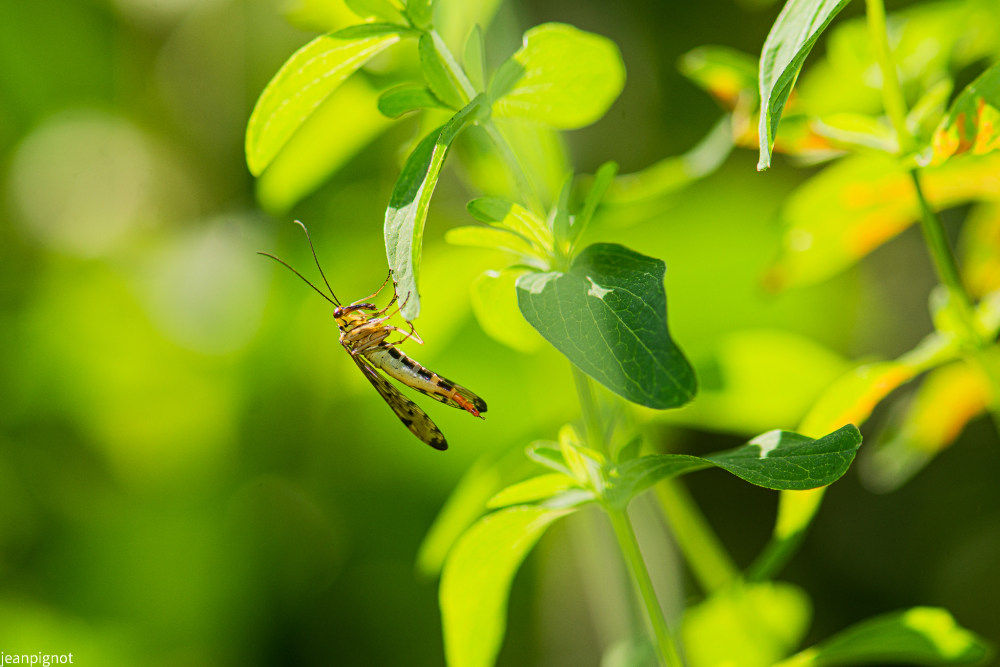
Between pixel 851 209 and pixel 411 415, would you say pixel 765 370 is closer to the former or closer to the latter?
pixel 851 209

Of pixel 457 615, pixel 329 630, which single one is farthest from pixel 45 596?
pixel 457 615

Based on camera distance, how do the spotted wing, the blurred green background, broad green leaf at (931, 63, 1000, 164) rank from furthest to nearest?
1. the blurred green background
2. the spotted wing
3. broad green leaf at (931, 63, 1000, 164)

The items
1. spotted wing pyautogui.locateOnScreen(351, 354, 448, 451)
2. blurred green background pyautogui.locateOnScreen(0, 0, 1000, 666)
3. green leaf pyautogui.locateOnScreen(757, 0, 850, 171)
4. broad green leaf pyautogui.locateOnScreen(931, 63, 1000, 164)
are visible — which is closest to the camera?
green leaf pyautogui.locateOnScreen(757, 0, 850, 171)

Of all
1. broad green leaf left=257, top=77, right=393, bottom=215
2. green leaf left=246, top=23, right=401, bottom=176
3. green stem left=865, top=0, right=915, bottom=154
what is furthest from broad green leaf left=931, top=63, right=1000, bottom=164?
broad green leaf left=257, top=77, right=393, bottom=215

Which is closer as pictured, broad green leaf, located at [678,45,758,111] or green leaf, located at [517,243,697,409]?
green leaf, located at [517,243,697,409]

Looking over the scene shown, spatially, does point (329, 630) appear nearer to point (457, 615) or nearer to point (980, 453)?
point (457, 615)

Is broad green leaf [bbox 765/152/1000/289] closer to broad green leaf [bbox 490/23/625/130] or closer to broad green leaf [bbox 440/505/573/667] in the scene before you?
broad green leaf [bbox 490/23/625/130]

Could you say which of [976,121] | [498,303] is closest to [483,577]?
[498,303]

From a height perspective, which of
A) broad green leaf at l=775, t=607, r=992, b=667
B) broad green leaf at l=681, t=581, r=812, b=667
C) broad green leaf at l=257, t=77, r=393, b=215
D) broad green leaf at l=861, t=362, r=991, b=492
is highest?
broad green leaf at l=257, t=77, r=393, b=215
